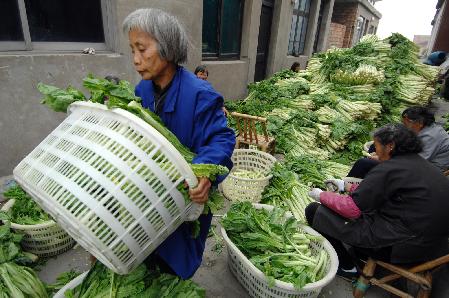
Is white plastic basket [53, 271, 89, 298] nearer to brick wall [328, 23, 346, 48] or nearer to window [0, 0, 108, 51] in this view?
window [0, 0, 108, 51]

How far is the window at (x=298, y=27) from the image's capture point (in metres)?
12.3

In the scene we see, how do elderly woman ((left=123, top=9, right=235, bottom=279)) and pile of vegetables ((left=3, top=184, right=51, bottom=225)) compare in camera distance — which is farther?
pile of vegetables ((left=3, top=184, right=51, bottom=225))

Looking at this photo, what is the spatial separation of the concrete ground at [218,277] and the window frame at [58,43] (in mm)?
2935

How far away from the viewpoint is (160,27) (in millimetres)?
1485

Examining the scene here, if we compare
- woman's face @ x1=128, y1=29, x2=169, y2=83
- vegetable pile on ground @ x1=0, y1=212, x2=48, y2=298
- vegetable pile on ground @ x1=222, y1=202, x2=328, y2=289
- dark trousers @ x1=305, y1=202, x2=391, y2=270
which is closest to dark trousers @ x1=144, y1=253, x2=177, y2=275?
vegetable pile on ground @ x1=222, y1=202, x2=328, y2=289

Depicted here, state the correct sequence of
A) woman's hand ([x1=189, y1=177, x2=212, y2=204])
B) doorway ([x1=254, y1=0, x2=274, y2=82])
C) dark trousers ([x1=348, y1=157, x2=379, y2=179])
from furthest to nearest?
doorway ([x1=254, y1=0, x2=274, y2=82])
dark trousers ([x1=348, y1=157, x2=379, y2=179])
woman's hand ([x1=189, y1=177, x2=212, y2=204])

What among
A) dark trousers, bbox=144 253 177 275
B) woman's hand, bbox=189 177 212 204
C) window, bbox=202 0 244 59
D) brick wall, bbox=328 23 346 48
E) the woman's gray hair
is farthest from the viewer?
brick wall, bbox=328 23 346 48

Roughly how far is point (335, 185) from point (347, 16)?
Answer: 18.4m

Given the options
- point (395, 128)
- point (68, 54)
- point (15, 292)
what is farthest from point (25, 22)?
point (395, 128)

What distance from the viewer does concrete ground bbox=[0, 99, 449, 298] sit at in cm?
270

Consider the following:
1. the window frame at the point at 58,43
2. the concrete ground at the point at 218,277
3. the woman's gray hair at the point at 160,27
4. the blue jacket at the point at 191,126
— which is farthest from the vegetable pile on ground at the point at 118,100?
the window frame at the point at 58,43

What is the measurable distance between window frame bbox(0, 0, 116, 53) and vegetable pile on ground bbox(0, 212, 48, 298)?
2.51m

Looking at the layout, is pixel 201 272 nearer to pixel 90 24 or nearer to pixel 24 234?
pixel 24 234

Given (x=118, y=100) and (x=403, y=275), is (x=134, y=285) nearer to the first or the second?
(x=118, y=100)
